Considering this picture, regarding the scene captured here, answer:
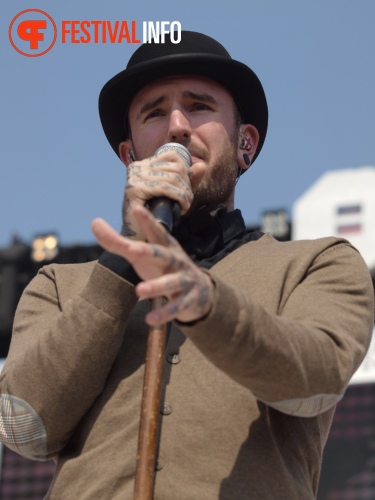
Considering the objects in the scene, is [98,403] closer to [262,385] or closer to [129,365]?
[129,365]

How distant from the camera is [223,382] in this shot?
9.33 ft

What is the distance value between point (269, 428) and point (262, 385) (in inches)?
10.1

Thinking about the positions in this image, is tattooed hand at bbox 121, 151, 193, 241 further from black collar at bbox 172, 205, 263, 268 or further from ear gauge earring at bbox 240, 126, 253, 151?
ear gauge earring at bbox 240, 126, 253, 151

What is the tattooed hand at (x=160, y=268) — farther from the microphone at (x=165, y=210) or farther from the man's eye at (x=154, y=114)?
the man's eye at (x=154, y=114)

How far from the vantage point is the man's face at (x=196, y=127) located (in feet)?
11.0

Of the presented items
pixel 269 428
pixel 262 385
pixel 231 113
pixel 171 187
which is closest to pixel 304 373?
pixel 262 385

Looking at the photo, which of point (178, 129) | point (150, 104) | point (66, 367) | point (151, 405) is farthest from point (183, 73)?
point (151, 405)

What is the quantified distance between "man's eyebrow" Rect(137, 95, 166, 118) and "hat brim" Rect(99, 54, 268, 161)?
0.07 meters

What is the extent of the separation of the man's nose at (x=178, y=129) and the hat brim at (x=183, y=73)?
200mm

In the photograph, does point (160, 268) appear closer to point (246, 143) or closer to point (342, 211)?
point (246, 143)

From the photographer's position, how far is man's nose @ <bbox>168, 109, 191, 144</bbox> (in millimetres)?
3320

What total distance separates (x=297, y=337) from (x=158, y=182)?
45 centimetres

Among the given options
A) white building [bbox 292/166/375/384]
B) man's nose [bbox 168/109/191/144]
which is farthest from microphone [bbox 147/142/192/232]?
white building [bbox 292/166/375/384]

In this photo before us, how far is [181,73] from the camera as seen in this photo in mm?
3500
